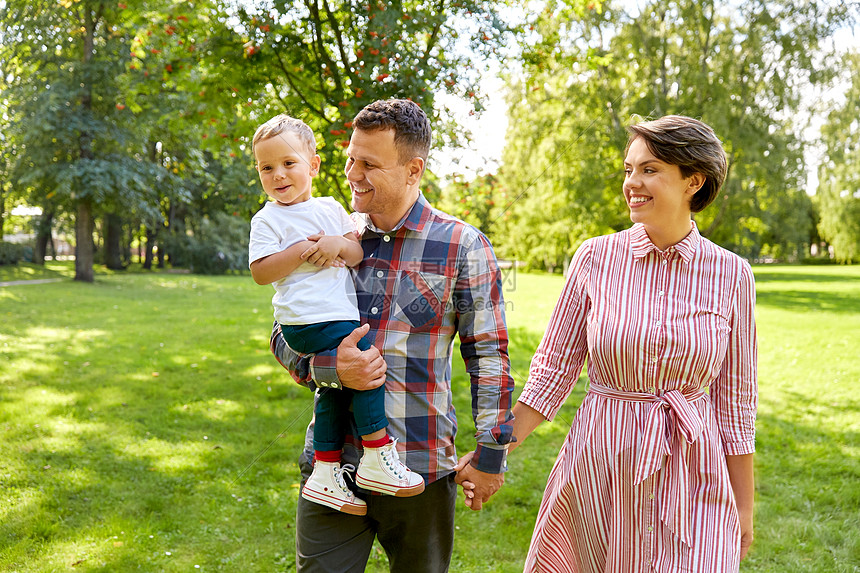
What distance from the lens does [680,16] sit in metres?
16.9

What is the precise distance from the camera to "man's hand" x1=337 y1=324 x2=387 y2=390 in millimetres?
1962

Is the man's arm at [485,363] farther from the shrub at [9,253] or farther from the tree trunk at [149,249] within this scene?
the tree trunk at [149,249]

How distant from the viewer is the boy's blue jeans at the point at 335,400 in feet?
6.59

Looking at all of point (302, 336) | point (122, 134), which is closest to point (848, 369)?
point (302, 336)

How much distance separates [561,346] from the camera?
7.34 feet

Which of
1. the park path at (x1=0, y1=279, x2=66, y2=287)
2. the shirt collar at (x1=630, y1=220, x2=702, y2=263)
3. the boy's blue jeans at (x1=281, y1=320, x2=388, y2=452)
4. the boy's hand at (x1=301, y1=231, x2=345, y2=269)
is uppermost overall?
the shirt collar at (x1=630, y1=220, x2=702, y2=263)

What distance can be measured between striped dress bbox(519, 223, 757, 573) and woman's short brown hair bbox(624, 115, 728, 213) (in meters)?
0.23

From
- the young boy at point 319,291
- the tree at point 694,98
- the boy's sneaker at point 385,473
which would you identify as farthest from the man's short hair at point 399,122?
the tree at point 694,98

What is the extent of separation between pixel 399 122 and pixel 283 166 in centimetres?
45

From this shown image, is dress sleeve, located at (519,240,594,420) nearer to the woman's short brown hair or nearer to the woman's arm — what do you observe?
the woman's short brown hair

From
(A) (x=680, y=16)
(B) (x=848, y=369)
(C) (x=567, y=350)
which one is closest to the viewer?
(C) (x=567, y=350)

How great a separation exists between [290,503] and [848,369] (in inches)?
334

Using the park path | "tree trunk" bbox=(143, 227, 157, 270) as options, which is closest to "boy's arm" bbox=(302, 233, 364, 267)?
the park path

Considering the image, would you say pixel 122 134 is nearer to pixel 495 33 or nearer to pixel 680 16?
pixel 680 16
